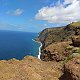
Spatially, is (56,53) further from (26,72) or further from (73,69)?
(73,69)

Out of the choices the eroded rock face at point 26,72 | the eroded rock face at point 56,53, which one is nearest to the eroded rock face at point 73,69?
the eroded rock face at point 26,72

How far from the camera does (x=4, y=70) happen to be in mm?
19609

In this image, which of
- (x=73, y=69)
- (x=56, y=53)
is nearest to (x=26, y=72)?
(x=73, y=69)

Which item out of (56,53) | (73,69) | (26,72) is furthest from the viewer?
(56,53)

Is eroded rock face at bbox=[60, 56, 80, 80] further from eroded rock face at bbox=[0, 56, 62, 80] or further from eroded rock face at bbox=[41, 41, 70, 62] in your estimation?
eroded rock face at bbox=[41, 41, 70, 62]

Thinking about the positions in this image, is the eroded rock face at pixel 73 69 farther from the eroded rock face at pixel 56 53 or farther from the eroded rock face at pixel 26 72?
the eroded rock face at pixel 56 53

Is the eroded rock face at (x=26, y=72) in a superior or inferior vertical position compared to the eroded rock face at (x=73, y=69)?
inferior

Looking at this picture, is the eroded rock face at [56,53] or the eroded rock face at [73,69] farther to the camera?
the eroded rock face at [56,53]

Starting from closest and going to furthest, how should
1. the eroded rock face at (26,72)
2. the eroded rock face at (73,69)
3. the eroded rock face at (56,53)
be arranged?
1. the eroded rock face at (73,69)
2. the eroded rock face at (26,72)
3. the eroded rock face at (56,53)

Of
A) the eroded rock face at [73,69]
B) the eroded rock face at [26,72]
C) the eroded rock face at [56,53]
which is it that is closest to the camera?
the eroded rock face at [73,69]

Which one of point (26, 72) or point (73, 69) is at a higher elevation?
point (73, 69)

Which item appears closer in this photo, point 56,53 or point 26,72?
point 26,72

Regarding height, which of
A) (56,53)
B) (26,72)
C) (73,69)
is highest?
(73,69)

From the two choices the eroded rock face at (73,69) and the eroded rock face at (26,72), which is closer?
the eroded rock face at (73,69)
